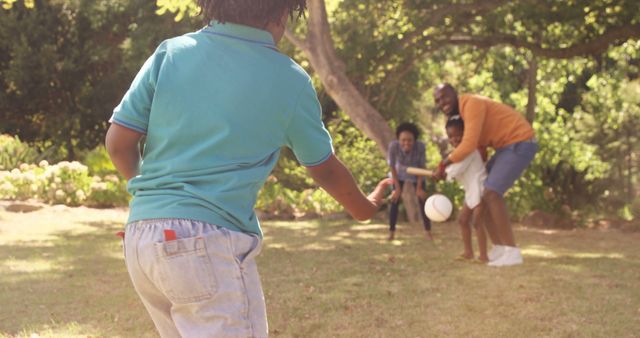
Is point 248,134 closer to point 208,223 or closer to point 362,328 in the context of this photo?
point 208,223

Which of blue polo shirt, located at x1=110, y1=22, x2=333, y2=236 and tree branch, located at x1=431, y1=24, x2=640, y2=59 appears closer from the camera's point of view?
blue polo shirt, located at x1=110, y1=22, x2=333, y2=236

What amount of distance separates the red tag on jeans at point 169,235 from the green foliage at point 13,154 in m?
15.1

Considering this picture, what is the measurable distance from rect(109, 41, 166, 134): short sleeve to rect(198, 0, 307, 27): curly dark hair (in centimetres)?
19

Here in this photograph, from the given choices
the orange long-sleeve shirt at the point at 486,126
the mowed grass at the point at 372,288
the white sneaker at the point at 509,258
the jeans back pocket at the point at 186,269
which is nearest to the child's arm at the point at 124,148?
the jeans back pocket at the point at 186,269

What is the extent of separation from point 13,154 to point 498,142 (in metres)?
11.4

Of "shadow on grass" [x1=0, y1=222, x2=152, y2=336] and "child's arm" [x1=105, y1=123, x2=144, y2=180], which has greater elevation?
"child's arm" [x1=105, y1=123, x2=144, y2=180]

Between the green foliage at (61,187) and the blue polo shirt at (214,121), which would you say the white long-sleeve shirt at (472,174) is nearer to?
the blue polo shirt at (214,121)

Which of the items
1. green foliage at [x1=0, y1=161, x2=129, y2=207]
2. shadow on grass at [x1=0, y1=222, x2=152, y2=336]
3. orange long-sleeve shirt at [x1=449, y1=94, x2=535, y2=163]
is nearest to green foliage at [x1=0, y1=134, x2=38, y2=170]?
green foliage at [x1=0, y1=161, x2=129, y2=207]

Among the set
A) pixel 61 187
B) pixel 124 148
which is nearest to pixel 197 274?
pixel 124 148

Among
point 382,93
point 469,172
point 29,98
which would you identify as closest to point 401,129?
point 469,172

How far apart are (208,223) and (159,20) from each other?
1622cm

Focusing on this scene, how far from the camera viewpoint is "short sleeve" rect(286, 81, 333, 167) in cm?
256

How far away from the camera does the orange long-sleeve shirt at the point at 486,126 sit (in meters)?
8.20

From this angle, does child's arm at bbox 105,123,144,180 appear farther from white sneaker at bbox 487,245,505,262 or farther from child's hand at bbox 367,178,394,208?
white sneaker at bbox 487,245,505,262
